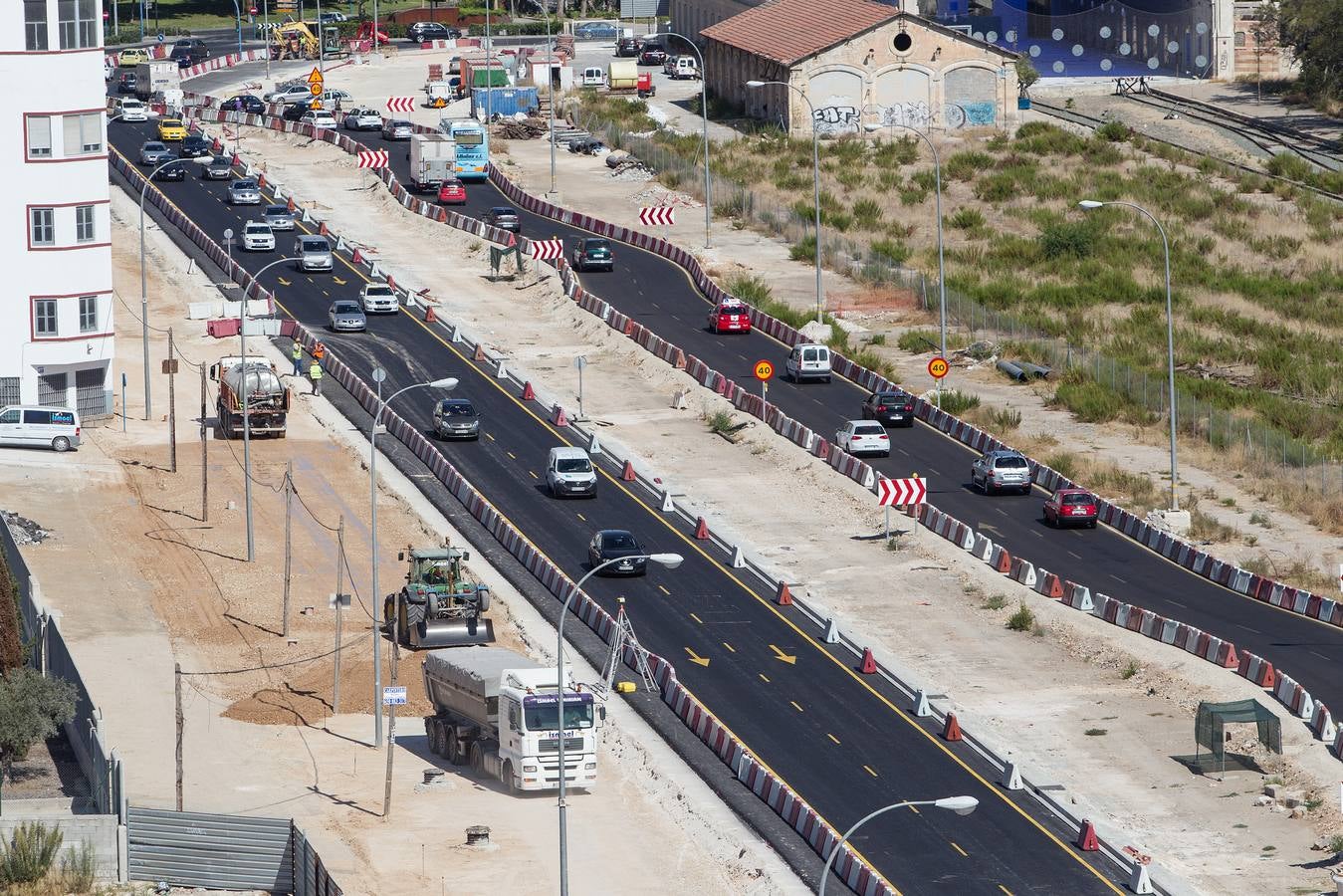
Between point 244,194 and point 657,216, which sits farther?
point 244,194

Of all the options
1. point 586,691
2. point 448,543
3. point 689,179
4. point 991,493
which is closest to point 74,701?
point 586,691

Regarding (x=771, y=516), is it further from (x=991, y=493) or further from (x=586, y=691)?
(x=586, y=691)

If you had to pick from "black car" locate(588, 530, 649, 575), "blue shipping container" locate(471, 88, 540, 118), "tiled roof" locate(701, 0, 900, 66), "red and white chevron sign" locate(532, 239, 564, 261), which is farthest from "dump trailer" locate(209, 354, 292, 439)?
"blue shipping container" locate(471, 88, 540, 118)

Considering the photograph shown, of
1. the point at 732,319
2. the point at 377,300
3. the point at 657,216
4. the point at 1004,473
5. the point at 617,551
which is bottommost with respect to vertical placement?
the point at 617,551

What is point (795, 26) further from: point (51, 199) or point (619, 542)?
point (619, 542)

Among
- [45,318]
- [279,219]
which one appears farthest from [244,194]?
[45,318]

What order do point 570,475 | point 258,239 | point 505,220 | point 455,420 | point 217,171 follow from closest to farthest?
point 570,475, point 455,420, point 258,239, point 505,220, point 217,171

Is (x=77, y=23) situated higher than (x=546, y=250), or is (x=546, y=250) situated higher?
(x=77, y=23)

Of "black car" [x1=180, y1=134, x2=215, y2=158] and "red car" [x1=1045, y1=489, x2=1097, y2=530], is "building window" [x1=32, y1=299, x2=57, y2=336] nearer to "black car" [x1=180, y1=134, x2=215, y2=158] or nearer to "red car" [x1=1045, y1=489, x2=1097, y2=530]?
"red car" [x1=1045, y1=489, x2=1097, y2=530]
